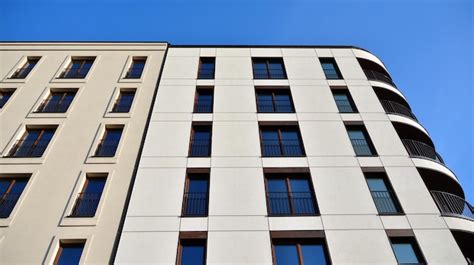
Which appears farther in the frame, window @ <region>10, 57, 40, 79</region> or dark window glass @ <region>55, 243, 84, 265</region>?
window @ <region>10, 57, 40, 79</region>

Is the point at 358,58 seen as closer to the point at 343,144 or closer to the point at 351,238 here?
the point at 343,144

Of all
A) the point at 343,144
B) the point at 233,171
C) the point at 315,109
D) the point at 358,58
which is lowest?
the point at 233,171

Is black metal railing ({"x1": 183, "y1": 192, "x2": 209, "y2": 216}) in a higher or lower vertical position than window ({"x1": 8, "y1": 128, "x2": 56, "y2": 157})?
lower

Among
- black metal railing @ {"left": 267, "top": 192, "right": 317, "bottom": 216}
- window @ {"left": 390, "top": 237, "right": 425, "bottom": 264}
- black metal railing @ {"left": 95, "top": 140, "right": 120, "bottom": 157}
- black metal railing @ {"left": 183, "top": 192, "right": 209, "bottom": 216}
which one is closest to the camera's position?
window @ {"left": 390, "top": 237, "right": 425, "bottom": 264}

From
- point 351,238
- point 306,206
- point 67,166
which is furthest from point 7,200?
point 351,238

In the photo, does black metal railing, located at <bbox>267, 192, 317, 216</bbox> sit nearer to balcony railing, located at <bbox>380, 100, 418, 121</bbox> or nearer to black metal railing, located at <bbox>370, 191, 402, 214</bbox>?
black metal railing, located at <bbox>370, 191, 402, 214</bbox>

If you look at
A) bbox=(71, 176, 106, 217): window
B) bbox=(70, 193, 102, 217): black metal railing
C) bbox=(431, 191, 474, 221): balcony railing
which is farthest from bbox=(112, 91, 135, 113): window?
bbox=(431, 191, 474, 221): balcony railing

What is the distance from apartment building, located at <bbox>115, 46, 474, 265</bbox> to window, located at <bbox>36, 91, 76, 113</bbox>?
4812 mm

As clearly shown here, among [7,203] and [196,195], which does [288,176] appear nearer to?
[196,195]

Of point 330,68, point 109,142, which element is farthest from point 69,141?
point 330,68

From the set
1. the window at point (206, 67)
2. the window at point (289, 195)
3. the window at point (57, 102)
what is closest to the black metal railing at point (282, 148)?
the window at point (289, 195)

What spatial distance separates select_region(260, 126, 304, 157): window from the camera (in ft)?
49.7

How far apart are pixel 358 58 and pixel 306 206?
11753mm

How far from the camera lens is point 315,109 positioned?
16922 mm
